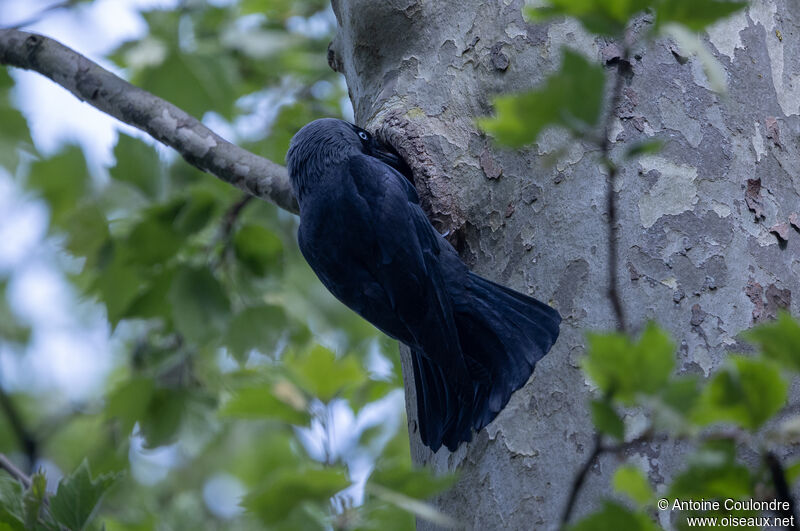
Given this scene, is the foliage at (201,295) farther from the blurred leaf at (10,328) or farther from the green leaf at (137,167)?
the blurred leaf at (10,328)

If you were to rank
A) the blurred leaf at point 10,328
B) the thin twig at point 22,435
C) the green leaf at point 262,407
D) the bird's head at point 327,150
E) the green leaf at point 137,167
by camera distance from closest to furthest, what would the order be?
the bird's head at point 327,150
the green leaf at point 262,407
the green leaf at point 137,167
the thin twig at point 22,435
the blurred leaf at point 10,328

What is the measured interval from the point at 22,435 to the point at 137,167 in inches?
96.6

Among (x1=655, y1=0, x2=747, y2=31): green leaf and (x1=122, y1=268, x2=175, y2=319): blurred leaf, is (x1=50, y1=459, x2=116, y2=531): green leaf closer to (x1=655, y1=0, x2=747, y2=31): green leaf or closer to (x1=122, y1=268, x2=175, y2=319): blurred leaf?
(x1=122, y1=268, x2=175, y2=319): blurred leaf

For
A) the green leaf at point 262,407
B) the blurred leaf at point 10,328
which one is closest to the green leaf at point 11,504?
the green leaf at point 262,407

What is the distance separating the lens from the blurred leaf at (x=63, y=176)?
11.2 feet

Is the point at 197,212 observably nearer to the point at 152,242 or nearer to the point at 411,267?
the point at 152,242

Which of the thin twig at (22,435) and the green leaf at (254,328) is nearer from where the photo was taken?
the green leaf at (254,328)

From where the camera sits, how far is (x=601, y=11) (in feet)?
3.04

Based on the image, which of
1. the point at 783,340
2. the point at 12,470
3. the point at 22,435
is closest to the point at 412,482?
the point at 783,340

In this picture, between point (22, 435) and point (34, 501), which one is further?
point (22, 435)

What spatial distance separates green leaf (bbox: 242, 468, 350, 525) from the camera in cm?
133

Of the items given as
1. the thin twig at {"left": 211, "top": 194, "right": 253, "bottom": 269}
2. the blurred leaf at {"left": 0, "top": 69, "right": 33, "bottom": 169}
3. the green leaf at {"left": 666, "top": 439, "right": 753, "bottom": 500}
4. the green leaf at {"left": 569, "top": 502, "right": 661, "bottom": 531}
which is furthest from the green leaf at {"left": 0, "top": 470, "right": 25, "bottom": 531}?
the blurred leaf at {"left": 0, "top": 69, "right": 33, "bottom": 169}

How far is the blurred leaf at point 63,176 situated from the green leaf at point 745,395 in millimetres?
Result: 3053

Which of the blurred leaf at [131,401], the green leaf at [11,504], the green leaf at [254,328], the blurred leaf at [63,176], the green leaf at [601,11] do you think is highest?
the green leaf at [601,11]
